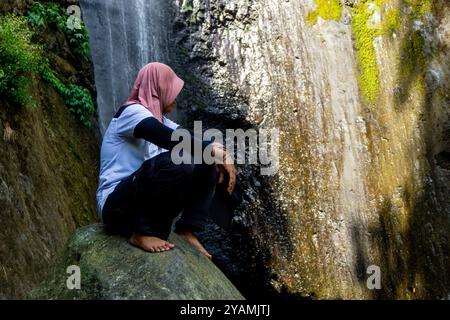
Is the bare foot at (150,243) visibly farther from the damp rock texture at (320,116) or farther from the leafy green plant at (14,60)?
the damp rock texture at (320,116)

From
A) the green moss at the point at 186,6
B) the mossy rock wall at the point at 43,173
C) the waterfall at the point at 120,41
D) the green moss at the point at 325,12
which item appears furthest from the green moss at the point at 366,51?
the mossy rock wall at the point at 43,173

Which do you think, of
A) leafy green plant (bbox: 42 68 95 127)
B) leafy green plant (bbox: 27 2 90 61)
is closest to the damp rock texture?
leafy green plant (bbox: 27 2 90 61)

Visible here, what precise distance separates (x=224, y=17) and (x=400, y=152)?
3071 mm

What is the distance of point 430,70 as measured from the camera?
24.5 feet

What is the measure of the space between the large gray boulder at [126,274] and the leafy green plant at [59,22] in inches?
142

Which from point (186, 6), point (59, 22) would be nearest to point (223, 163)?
point (59, 22)

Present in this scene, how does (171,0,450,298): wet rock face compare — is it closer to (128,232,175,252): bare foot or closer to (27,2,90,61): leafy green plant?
(27,2,90,61): leafy green plant

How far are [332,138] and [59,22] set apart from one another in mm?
3629

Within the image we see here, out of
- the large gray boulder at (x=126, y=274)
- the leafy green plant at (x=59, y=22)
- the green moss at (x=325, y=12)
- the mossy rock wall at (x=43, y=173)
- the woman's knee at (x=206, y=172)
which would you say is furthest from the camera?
the green moss at (x=325, y=12)

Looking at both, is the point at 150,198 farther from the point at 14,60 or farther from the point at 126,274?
the point at 14,60

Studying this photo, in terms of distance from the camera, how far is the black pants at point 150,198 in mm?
3289
